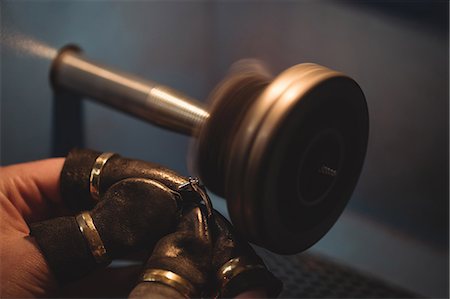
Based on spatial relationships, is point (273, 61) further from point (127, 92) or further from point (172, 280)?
point (172, 280)

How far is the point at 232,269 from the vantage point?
592mm

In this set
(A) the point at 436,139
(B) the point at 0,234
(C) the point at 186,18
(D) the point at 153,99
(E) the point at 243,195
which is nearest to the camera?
(E) the point at 243,195

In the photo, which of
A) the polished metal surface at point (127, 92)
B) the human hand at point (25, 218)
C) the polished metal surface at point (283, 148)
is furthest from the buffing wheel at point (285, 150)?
the human hand at point (25, 218)

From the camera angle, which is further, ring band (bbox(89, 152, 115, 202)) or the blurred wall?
the blurred wall

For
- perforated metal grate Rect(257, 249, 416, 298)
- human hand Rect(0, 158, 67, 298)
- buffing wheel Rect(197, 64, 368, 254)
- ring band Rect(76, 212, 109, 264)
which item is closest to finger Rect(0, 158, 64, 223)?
human hand Rect(0, 158, 67, 298)

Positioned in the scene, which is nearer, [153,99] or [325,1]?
[153,99]

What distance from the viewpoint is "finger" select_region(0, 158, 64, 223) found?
734 mm

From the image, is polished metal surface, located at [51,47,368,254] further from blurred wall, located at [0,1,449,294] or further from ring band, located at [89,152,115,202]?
blurred wall, located at [0,1,449,294]

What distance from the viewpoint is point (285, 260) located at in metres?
1.04

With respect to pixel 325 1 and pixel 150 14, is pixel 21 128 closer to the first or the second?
pixel 150 14

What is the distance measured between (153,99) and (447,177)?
57cm

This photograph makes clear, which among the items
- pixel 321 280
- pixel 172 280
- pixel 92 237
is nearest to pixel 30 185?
pixel 92 237

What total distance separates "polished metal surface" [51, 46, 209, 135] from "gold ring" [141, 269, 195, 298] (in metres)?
0.21

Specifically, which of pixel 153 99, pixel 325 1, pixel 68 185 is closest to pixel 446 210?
pixel 325 1
